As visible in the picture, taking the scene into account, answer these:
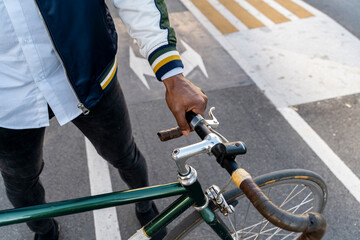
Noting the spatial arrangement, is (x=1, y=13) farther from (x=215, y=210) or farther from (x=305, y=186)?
(x=305, y=186)

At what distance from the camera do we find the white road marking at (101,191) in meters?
2.38

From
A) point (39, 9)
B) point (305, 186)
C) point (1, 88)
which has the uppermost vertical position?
point (39, 9)

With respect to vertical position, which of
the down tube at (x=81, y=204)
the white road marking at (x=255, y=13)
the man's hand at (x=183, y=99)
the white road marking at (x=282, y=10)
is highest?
the man's hand at (x=183, y=99)

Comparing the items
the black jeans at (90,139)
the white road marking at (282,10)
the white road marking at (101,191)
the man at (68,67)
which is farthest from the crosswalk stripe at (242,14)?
the man at (68,67)

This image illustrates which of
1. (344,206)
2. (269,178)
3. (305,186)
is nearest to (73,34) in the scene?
(269,178)

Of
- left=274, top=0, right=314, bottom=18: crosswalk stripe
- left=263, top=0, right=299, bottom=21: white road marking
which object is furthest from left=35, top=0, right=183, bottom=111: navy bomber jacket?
left=274, top=0, right=314, bottom=18: crosswalk stripe

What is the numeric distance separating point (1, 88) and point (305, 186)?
1.53m

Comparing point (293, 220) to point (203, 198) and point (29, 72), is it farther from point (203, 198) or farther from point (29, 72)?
point (29, 72)

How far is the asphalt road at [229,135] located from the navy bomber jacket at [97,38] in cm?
135

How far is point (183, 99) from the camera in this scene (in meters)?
1.30

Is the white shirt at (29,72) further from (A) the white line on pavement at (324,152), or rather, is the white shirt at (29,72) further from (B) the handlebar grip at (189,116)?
(A) the white line on pavement at (324,152)

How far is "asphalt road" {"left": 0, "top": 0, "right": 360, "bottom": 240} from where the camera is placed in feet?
8.06

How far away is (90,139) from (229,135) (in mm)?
1609

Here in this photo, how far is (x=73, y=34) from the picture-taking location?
125cm
